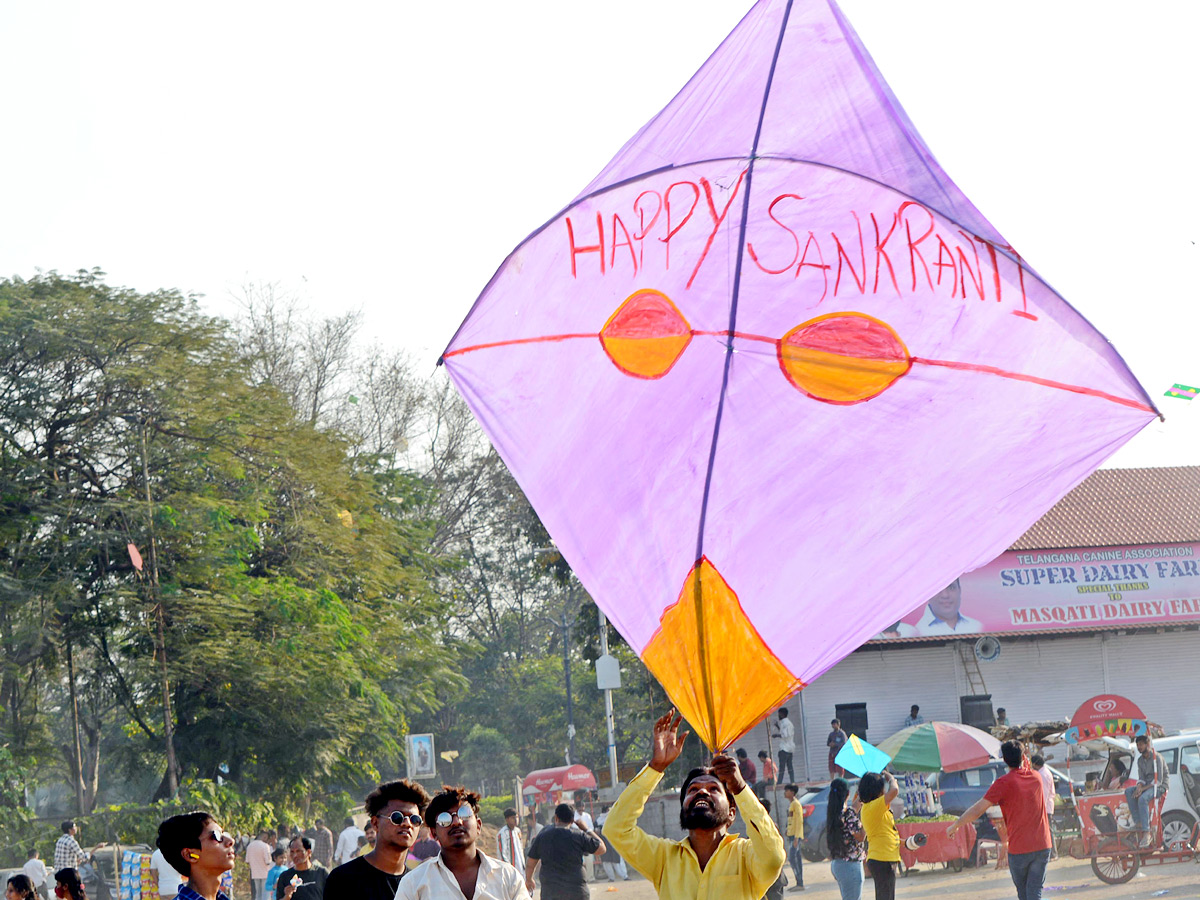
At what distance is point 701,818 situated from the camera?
463 centimetres

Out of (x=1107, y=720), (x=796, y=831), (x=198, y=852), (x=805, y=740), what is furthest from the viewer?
(x=805, y=740)

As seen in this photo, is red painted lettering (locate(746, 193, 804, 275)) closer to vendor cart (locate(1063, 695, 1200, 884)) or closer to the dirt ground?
the dirt ground

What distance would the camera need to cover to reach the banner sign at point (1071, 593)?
110 feet

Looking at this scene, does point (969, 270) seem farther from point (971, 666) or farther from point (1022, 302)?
point (971, 666)

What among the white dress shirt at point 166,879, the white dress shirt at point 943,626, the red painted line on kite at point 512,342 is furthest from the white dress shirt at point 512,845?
the white dress shirt at point 943,626

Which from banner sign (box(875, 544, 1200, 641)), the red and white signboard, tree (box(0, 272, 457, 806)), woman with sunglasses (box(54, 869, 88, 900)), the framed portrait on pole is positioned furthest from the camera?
banner sign (box(875, 544, 1200, 641))

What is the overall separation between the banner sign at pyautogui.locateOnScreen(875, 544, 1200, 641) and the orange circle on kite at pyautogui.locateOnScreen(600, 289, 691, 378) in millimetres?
28352

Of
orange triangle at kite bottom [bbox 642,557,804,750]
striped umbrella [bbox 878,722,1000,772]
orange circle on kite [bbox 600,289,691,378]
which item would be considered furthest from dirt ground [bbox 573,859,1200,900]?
orange circle on kite [bbox 600,289,691,378]

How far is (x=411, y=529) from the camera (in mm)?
35312

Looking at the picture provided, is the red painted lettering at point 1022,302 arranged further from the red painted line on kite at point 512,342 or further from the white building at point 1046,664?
the white building at point 1046,664

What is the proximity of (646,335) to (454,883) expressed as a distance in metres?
2.45

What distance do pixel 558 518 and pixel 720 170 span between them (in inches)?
67.0

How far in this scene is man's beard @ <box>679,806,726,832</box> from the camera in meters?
4.62

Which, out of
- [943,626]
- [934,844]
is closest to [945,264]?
[934,844]
